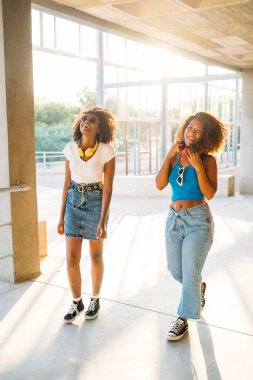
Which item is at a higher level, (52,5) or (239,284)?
(52,5)

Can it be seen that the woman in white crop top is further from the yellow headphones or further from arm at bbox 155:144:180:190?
arm at bbox 155:144:180:190

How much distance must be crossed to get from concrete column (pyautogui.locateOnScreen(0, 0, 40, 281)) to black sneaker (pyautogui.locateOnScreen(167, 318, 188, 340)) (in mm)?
1862

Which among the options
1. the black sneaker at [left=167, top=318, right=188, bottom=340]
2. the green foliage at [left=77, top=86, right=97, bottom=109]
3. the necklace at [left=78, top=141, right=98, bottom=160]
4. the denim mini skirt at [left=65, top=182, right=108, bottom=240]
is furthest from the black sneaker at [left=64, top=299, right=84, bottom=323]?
the green foliage at [left=77, top=86, right=97, bottom=109]

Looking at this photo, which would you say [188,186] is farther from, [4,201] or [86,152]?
[4,201]

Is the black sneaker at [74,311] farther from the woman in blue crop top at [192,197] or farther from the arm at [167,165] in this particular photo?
the arm at [167,165]

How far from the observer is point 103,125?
11.8 feet

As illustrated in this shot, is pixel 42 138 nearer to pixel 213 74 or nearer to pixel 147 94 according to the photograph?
pixel 147 94

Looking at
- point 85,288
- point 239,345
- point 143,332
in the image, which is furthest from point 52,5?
point 239,345

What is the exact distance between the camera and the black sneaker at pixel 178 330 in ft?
10.8

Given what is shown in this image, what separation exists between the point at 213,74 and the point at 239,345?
14.8 m

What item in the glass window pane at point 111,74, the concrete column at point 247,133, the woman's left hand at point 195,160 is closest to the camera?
the woman's left hand at point 195,160

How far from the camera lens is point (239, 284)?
460 cm

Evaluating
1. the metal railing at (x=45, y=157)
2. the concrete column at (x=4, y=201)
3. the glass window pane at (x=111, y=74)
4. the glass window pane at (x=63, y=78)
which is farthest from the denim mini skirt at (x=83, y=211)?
the glass window pane at (x=63, y=78)

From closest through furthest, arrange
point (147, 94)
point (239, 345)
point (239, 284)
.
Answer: point (239, 345)
point (239, 284)
point (147, 94)
